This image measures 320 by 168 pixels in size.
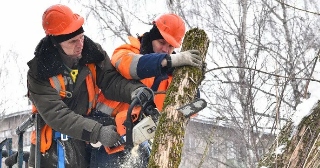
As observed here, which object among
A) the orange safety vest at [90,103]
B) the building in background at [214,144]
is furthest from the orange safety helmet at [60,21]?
the building in background at [214,144]

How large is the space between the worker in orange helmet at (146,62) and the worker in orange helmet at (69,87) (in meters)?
0.10

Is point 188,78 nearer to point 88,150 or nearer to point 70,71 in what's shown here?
point 70,71

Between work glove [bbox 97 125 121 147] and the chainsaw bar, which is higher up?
the chainsaw bar

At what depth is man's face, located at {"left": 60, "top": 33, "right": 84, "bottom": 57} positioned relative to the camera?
157 inches

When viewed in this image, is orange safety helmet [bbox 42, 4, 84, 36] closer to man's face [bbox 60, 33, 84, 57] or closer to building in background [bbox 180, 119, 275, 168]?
man's face [bbox 60, 33, 84, 57]

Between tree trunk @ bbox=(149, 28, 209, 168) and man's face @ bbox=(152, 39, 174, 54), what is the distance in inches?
23.8

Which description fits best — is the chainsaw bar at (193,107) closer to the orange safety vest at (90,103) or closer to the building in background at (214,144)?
the orange safety vest at (90,103)

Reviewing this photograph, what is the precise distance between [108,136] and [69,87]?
50cm

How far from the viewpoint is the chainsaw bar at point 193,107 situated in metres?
3.19

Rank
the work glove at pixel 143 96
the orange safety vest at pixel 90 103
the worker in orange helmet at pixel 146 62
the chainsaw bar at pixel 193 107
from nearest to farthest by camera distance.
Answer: the chainsaw bar at pixel 193 107, the work glove at pixel 143 96, the worker in orange helmet at pixel 146 62, the orange safety vest at pixel 90 103

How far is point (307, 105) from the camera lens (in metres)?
3.45

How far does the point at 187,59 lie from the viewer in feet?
11.2

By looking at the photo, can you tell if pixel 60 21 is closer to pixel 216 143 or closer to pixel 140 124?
pixel 140 124

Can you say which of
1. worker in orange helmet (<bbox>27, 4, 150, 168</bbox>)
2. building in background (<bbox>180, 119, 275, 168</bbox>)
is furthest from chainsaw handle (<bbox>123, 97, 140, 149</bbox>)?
building in background (<bbox>180, 119, 275, 168</bbox>)
